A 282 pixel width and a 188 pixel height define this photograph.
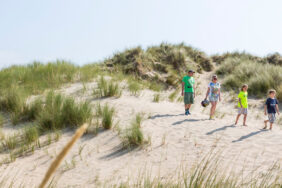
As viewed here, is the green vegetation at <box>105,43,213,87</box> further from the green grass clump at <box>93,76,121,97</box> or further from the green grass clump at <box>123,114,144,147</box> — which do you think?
the green grass clump at <box>123,114,144,147</box>

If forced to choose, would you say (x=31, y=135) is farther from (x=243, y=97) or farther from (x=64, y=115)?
(x=243, y=97)

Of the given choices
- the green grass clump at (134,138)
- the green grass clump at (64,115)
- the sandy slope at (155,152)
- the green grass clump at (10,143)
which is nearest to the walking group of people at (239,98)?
the sandy slope at (155,152)

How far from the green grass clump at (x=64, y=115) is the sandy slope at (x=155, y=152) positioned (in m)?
0.46

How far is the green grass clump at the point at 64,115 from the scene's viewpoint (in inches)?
287

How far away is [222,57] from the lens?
70.7 feet

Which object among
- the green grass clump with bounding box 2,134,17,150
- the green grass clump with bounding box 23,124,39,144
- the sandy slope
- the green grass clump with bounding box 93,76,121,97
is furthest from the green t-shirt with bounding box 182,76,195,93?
the green grass clump with bounding box 2,134,17,150

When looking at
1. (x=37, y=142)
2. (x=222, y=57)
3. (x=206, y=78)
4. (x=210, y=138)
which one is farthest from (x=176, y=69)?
(x=37, y=142)

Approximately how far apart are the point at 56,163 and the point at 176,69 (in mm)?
16550

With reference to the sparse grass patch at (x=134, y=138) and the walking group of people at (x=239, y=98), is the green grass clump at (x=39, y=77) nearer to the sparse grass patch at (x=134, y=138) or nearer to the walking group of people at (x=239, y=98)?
the sparse grass patch at (x=134, y=138)

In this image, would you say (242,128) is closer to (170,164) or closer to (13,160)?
(170,164)

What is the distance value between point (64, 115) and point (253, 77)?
36.3 ft

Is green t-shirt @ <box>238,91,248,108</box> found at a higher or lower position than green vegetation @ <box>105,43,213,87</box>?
lower

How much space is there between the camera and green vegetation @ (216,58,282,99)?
1291 centimetres

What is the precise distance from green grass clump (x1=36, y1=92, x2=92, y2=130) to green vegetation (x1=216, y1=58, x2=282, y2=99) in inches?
355
